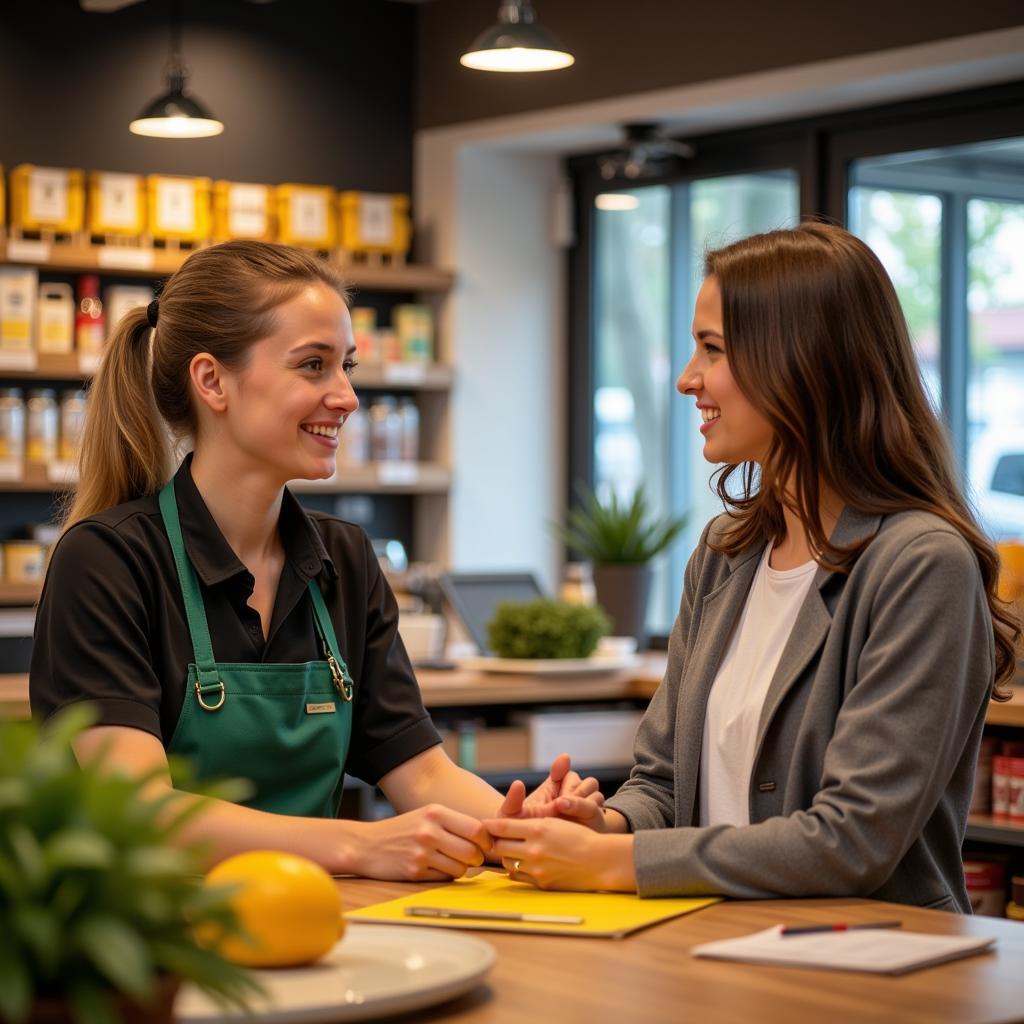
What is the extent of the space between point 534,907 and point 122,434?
0.92 m

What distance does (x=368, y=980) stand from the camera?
1260 millimetres

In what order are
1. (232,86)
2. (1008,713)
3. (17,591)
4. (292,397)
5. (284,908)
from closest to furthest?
(284,908), (292,397), (1008,713), (17,591), (232,86)

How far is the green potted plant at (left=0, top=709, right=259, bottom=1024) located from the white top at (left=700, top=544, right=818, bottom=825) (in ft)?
3.31

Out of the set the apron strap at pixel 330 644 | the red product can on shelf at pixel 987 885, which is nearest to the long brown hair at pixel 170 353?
the apron strap at pixel 330 644

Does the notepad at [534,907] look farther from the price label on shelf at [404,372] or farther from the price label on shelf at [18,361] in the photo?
the price label on shelf at [404,372]

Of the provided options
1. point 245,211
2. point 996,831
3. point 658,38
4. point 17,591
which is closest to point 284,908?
point 996,831

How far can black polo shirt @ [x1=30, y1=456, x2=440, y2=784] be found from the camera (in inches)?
75.3

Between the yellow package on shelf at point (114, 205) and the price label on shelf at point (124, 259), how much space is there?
0.32 ft

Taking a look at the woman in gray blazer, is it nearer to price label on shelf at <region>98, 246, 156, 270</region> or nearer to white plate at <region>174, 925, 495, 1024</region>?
white plate at <region>174, 925, 495, 1024</region>

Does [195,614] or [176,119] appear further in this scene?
[176,119]

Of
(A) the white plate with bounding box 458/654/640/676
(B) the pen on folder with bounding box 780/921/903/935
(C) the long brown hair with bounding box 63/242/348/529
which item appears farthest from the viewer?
(A) the white plate with bounding box 458/654/640/676

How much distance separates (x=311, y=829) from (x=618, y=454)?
409cm

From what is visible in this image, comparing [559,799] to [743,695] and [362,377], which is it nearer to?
[743,695]

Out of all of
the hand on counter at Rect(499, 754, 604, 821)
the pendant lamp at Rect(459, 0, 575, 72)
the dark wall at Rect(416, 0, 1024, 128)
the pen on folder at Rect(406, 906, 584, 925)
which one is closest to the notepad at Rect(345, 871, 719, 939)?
the pen on folder at Rect(406, 906, 584, 925)
